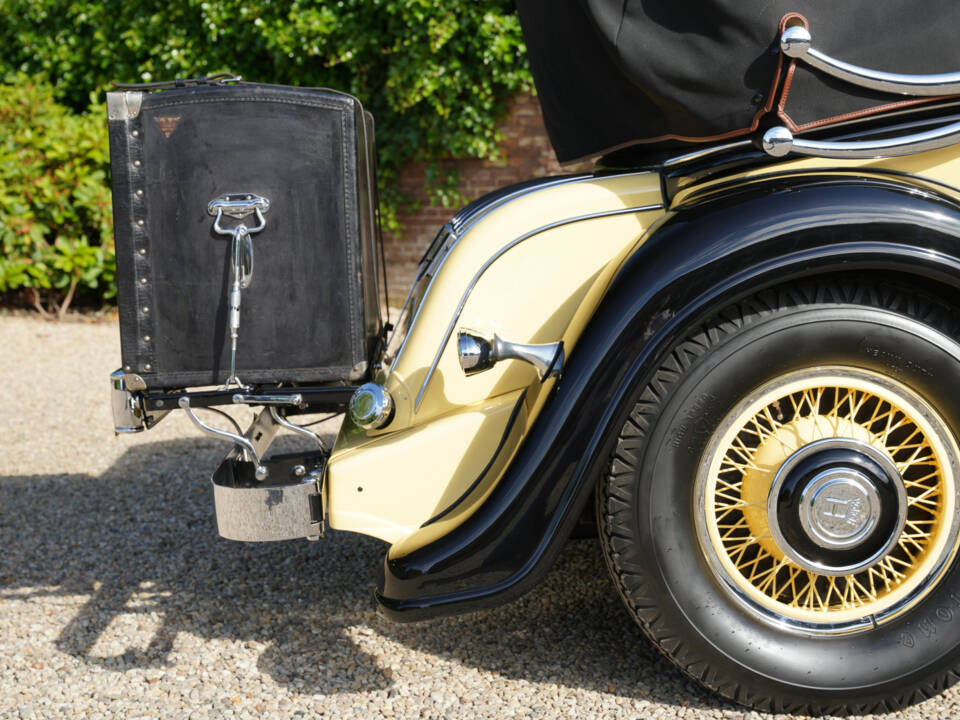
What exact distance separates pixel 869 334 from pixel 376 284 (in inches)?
52.4

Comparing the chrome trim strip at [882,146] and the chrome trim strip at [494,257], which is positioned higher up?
the chrome trim strip at [882,146]

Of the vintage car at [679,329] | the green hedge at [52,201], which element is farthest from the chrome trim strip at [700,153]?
the green hedge at [52,201]

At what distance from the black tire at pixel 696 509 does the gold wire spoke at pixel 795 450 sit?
6cm

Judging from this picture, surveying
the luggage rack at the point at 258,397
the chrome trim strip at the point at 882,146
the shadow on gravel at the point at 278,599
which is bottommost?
the shadow on gravel at the point at 278,599

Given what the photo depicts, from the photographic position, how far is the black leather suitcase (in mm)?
2176

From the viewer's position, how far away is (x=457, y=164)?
296 inches

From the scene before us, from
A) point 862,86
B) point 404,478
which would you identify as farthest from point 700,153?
point 404,478

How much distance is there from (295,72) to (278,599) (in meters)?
5.57

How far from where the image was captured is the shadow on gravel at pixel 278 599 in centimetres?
230

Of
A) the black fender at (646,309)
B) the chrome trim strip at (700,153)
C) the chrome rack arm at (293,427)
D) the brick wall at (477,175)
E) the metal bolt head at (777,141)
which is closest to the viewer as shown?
the black fender at (646,309)

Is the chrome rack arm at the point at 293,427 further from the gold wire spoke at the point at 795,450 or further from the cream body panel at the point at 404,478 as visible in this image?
the gold wire spoke at the point at 795,450

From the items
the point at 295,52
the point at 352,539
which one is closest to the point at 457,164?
the point at 295,52

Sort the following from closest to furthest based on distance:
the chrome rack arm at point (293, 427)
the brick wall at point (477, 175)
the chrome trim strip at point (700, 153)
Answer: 1. the chrome trim strip at point (700, 153)
2. the chrome rack arm at point (293, 427)
3. the brick wall at point (477, 175)

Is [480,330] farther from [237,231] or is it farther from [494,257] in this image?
[237,231]
